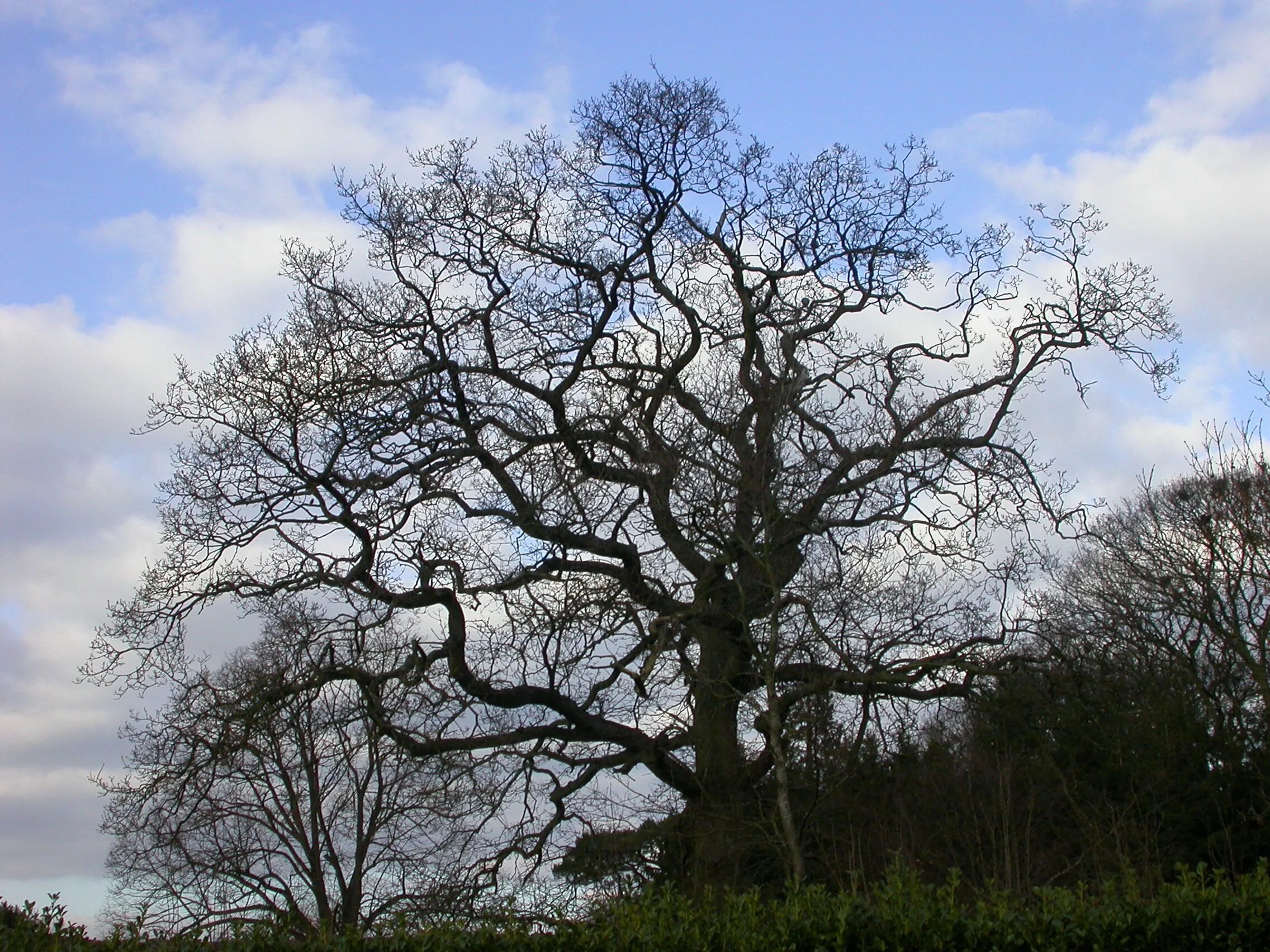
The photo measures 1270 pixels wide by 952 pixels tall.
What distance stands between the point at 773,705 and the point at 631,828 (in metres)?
3.05

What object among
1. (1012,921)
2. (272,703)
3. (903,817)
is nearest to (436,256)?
(272,703)

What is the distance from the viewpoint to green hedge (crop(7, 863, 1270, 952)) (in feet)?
21.2

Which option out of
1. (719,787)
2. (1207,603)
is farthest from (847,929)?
(1207,603)

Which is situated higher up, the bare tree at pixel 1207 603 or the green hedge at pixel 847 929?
the bare tree at pixel 1207 603

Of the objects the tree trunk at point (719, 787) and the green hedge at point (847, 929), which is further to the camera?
the tree trunk at point (719, 787)

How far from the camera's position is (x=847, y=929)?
679 cm

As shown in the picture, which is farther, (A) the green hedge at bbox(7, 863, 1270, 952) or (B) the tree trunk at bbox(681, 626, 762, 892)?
(B) the tree trunk at bbox(681, 626, 762, 892)

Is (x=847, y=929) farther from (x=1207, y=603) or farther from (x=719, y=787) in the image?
(x=1207, y=603)

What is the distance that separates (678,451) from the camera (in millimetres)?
13297

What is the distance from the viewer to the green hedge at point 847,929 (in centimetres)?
648

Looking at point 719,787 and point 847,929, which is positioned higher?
point 719,787

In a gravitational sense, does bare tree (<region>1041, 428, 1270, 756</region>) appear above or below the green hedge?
above

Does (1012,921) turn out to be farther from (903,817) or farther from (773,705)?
(903,817)

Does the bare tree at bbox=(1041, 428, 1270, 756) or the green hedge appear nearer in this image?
the green hedge
